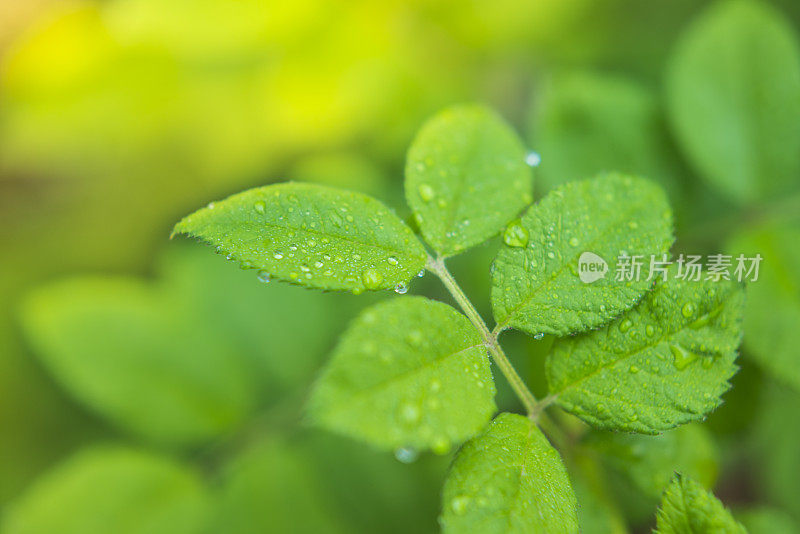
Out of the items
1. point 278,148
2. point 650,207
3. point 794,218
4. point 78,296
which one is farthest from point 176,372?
point 794,218

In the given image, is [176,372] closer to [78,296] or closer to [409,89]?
[78,296]

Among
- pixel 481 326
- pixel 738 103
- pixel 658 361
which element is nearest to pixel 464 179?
pixel 481 326

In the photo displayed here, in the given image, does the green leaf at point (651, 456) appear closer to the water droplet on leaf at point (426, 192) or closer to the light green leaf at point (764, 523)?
the light green leaf at point (764, 523)

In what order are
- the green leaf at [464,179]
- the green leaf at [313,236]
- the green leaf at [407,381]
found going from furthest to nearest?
the green leaf at [464,179] → the green leaf at [313,236] → the green leaf at [407,381]

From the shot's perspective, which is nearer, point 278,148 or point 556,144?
point 556,144

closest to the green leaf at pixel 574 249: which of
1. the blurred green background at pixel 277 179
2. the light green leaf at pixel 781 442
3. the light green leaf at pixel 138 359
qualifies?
the blurred green background at pixel 277 179

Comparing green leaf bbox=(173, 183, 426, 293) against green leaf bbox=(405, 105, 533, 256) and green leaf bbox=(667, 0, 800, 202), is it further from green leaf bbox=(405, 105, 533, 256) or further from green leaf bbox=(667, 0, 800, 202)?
green leaf bbox=(667, 0, 800, 202)
